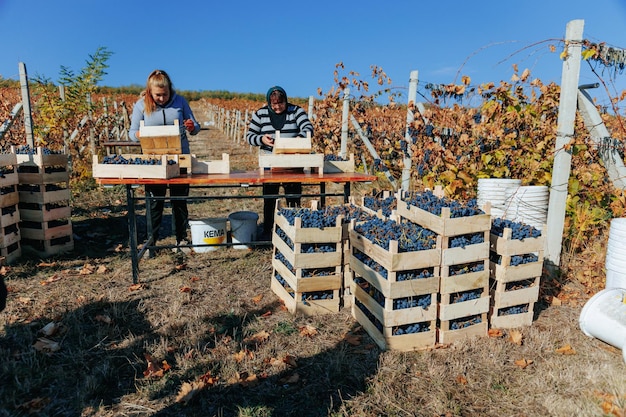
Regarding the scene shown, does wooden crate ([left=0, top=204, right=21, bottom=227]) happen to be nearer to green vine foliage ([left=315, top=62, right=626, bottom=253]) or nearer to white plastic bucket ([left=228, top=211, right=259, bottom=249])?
white plastic bucket ([left=228, top=211, right=259, bottom=249])

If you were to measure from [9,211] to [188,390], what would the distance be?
3825mm

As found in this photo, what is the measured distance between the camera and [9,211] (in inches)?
199

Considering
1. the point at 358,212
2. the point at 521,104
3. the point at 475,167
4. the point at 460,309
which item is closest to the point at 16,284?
the point at 358,212

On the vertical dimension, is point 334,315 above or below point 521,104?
below

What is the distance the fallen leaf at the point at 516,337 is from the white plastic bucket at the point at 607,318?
1.65ft

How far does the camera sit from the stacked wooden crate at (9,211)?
4.87 meters

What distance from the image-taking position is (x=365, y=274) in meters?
3.30

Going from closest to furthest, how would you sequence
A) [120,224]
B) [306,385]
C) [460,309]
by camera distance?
[306,385] → [460,309] → [120,224]

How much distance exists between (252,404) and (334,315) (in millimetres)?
1291

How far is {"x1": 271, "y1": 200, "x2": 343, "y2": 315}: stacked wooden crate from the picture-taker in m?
3.54

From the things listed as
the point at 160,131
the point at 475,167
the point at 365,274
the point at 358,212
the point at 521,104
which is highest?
the point at 521,104

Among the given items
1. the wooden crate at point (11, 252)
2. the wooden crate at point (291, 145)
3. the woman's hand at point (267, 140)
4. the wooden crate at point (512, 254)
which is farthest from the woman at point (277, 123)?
the wooden crate at point (11, 252)

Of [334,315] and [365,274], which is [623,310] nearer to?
[365,274]

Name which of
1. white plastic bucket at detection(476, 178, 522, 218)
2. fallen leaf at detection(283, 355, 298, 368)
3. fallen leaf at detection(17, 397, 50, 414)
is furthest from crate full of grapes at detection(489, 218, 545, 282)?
fallen leaf at detection(17, 397, 50, 414)
